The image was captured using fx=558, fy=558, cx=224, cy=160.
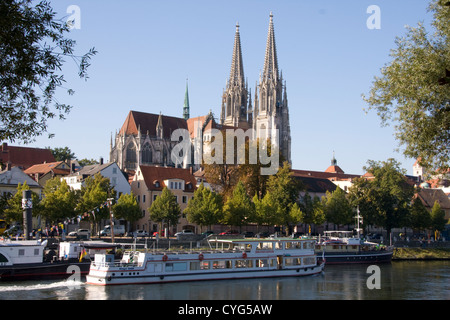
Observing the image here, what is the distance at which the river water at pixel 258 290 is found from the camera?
33750mm

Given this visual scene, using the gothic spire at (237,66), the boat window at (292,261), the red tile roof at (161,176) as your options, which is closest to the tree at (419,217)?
the red tile roof at (161,176)

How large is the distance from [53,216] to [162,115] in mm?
70853

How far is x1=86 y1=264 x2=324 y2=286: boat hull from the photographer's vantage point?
3847cm

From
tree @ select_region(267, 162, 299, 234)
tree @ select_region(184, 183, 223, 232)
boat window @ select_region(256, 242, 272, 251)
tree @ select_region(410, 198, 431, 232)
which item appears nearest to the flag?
boat window @ select_region(256, 242, 272, 251)

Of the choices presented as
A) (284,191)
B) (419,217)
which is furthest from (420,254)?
(284,191)

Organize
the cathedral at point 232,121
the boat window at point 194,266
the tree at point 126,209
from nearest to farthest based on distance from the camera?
the boat window at point 194,266, the tree at point 126,209, the cathedral at point 232,121

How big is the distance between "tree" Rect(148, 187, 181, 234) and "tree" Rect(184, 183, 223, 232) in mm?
1693

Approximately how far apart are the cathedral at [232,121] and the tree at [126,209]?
167 ft

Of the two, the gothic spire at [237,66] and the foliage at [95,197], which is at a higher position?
the gothic spire at [237,66]

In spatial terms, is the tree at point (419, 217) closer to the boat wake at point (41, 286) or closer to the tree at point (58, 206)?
the tree at point (58, 206)

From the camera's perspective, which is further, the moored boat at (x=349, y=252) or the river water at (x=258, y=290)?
the moored boat at (x=349, y=252)

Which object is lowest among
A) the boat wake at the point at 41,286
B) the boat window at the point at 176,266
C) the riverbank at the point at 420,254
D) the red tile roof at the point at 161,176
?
the riverbank at the point at 420,254

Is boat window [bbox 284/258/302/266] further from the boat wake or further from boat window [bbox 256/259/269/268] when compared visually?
the boat wake
